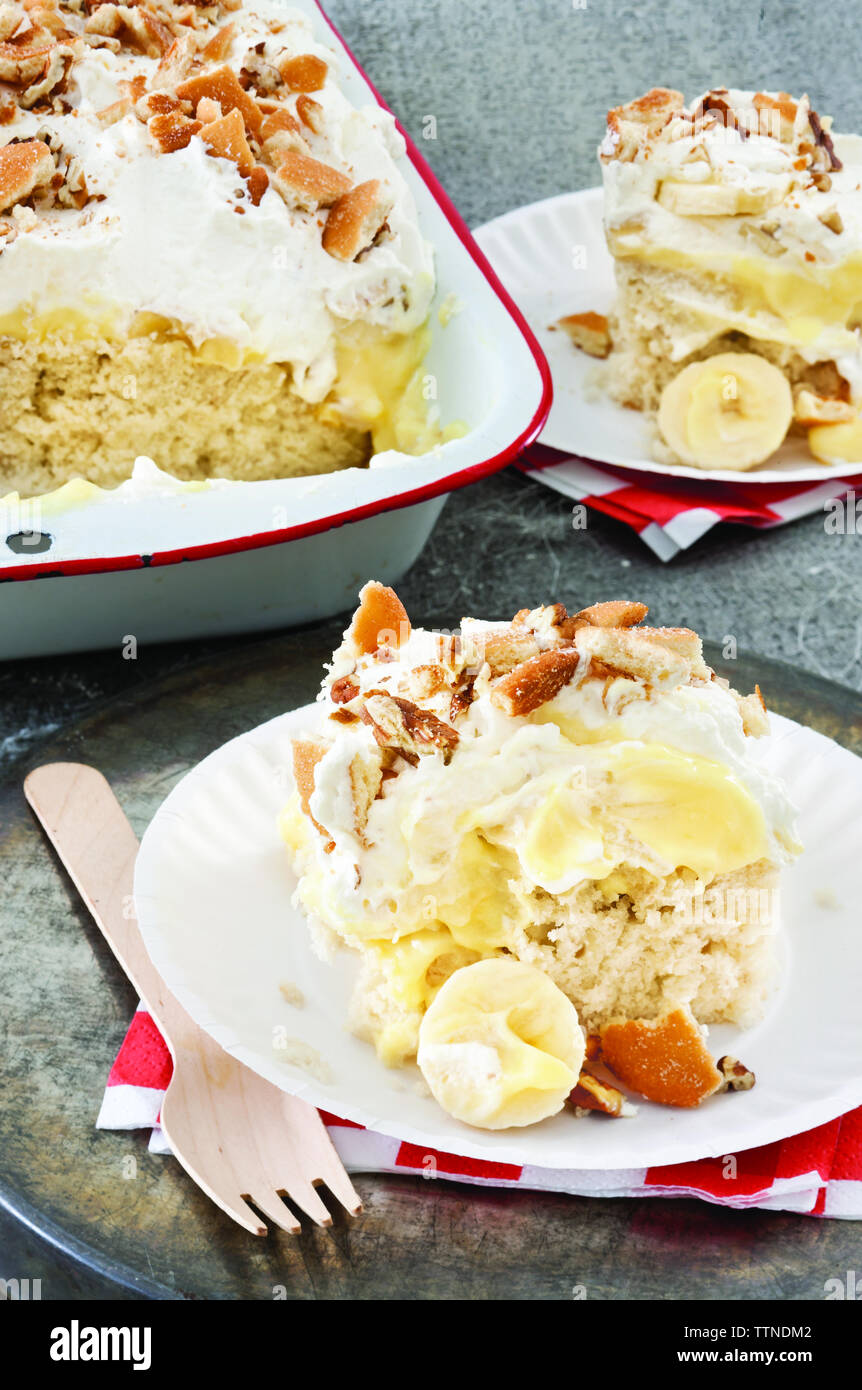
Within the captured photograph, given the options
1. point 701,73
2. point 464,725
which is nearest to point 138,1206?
point 464,725

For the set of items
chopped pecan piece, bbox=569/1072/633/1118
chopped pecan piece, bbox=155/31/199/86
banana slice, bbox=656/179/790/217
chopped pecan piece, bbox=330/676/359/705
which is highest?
chopped pecan piece, bbox=155/31/199/86

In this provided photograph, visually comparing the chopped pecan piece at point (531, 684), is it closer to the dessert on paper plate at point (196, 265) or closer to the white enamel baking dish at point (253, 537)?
the white enamel baking dish at point (253, 537)

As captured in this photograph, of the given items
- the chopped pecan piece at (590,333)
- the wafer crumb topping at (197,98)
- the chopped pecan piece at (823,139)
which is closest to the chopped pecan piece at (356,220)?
the wafer crumb topping at (197,98)

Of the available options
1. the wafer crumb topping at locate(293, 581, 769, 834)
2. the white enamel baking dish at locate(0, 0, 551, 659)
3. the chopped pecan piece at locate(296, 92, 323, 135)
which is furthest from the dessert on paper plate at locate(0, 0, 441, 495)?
the wafer crumb topping at locate(293, 581, 769, 834)

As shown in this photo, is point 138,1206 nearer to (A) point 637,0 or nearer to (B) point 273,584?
(B) point 273,584

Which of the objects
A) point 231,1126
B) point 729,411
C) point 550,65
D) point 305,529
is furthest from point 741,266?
point 231,1126

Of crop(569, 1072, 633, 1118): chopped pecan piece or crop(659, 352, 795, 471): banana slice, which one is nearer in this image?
crop(569, 1072, 633, 1118): chopped pecan piece

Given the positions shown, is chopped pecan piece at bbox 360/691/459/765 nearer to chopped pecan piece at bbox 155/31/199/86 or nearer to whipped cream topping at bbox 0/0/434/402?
whipped cream topping at bbox 0/0/434/402

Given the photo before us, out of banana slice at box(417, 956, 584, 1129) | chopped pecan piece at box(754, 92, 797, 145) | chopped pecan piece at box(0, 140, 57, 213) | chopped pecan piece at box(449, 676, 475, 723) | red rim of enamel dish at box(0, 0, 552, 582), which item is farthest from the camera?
chopped pecan piece at box(754, 92, 797, 145)
